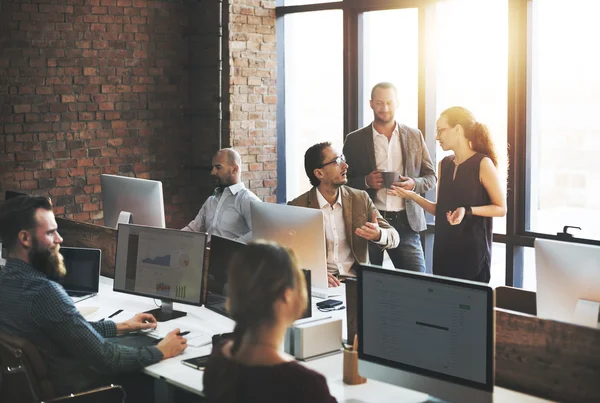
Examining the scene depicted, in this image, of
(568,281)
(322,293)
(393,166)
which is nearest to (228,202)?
(393,166)

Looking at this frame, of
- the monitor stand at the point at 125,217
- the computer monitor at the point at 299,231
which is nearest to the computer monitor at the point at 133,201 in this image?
the monitor stand at the point at 125,217

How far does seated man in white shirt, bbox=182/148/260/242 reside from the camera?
5695 mm

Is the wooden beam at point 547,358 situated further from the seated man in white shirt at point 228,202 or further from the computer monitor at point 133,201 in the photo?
the seated man in white shirt at point 228,202

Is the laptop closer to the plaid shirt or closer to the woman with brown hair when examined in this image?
the plaid shirt

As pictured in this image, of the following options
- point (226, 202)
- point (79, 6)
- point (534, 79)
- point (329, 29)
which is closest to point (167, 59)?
point (79, 6)

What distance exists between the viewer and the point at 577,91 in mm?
5715

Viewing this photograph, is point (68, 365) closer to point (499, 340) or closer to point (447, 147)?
point (499, 340)

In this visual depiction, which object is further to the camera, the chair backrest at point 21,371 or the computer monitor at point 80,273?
the computer monitor at point 80,273

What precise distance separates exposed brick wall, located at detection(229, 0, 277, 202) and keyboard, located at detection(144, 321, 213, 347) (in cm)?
339

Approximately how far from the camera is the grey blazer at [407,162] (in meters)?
5.84

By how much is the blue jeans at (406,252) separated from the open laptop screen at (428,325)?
111 inches

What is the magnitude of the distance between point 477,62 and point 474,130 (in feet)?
4.61

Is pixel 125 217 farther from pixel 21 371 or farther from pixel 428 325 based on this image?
pixel 428 325

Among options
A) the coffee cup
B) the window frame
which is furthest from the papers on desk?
the window frame
